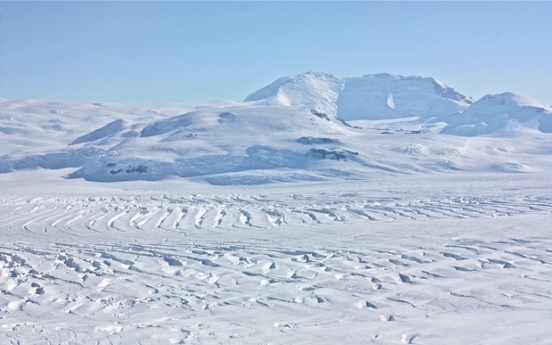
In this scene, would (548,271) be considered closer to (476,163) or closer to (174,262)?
(174,262)

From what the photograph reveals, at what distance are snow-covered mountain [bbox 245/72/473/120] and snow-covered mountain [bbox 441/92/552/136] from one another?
37503 mm

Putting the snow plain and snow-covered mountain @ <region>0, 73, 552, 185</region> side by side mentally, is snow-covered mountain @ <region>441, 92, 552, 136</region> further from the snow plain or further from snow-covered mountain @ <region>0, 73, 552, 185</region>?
the snow plain

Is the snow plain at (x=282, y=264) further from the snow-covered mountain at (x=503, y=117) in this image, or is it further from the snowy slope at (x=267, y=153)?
the snow-covered mountain at (x=503, y=117)

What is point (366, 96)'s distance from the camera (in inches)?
5610

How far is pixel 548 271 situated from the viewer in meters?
9.14

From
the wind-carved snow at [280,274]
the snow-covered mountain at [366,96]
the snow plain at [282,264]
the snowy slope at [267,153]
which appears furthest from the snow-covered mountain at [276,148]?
the snow-covered mountain at [366,96]

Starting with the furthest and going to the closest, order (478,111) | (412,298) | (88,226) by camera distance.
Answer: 1. (478,111)
2. (88,226)
3. (412,298)

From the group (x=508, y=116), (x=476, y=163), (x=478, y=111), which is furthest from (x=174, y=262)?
(x=478, y=111)

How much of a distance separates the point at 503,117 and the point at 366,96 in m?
71.8

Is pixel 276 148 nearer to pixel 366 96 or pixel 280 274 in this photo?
pixel 280 274

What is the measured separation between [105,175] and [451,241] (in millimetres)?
26755

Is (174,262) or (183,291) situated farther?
(174,262)

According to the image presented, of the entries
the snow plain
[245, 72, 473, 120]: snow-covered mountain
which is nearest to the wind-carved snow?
the snow plain

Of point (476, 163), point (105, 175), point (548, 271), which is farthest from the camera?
point (476, 163)
